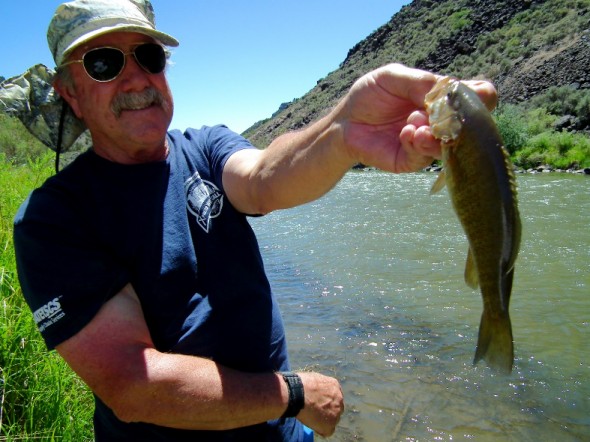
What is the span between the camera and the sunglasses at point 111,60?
227 centimetres

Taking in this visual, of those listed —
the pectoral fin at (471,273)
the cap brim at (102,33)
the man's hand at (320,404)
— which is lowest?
the man's hand at (320,404)

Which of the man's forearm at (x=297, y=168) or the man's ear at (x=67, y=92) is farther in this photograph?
the man's ear at (x=67, y=92)

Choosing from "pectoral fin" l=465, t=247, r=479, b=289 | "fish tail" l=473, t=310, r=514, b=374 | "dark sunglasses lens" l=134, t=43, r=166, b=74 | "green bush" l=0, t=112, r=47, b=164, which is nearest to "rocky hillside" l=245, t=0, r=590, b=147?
"green bush" l=0, t=112, r=47, b=164

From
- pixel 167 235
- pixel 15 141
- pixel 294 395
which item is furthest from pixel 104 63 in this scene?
pixel 15 141

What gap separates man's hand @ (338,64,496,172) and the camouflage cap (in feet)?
3.71

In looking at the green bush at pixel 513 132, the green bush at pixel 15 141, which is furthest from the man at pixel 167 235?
the green bush at pixel 513 132

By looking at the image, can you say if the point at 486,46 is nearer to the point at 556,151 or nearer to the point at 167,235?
the point at 556,151

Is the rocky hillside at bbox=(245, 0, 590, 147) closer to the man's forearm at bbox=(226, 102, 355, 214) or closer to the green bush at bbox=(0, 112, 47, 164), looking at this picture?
the green bush at bbox=(0, 112, 47, 164)

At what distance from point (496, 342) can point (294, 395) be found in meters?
0.86

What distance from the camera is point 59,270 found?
1812mm

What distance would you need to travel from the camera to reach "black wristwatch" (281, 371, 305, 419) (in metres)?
2.04

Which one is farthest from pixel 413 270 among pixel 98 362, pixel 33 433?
pixel 98 362

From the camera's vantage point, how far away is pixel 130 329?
1822 mm

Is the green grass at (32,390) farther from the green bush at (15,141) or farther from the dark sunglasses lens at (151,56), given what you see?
the green bush at (15,141)
